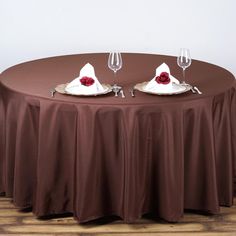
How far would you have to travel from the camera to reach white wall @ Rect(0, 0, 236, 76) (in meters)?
4.29

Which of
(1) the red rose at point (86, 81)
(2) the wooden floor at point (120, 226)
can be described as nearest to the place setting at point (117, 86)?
(1) the red rose at point (86, 81)

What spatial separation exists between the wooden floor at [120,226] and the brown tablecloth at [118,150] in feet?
0.22

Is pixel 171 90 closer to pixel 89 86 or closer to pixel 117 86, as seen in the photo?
pixel 117 86

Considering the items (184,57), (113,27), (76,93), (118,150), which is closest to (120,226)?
(118,150)

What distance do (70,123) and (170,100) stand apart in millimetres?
532

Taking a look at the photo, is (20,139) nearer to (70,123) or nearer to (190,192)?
(70,123)

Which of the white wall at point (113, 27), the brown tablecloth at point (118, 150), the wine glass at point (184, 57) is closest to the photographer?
the brown tablecloth at point (118, 150)

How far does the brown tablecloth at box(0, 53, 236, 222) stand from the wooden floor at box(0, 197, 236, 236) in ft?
0.22

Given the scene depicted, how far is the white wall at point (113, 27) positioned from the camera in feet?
14.1

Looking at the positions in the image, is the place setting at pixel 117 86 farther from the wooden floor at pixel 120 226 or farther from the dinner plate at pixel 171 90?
the wooden floor at pixel 120 226

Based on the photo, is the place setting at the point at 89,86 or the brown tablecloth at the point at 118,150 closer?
the brown tablecloth at the point at 118,150

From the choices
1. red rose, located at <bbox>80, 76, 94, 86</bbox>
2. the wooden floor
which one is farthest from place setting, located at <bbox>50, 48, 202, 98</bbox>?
the wooden floor

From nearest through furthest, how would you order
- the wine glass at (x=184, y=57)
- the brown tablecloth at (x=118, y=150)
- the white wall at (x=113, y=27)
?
the brown tablecloth at (x=118, y=150)
the wine glass at (x=184, y=57)
the white wall at (x=113, y=27)

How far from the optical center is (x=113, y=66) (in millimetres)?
2986
